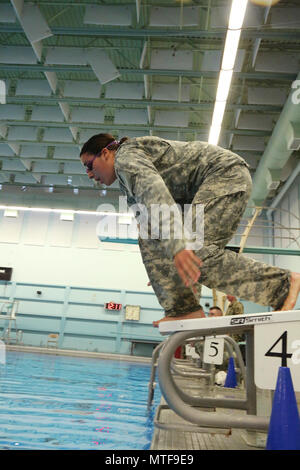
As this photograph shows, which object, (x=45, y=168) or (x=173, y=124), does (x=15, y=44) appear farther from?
(x=45, y=168)

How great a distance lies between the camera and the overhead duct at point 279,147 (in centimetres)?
697

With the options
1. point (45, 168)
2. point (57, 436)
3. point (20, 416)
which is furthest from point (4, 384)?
point (45, 168)

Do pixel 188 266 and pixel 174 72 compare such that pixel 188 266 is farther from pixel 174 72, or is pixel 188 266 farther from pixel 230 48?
pixel 174 72

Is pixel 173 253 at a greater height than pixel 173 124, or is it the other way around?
pixel 173 124

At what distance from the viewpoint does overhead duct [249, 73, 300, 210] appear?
6.97m

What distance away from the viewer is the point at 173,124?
896 centimetres

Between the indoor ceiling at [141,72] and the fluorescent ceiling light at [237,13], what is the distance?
75 centimetres

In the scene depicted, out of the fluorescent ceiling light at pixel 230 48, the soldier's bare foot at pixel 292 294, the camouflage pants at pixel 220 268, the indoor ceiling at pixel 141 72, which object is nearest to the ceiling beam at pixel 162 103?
the indoor ceiling at pixel 141 72

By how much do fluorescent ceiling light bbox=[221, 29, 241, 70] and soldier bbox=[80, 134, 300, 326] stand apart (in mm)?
4172

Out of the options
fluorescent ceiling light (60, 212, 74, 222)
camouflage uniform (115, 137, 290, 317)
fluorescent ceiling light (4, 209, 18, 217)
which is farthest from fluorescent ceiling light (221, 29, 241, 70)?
fluorescent ceiling light (4, 209, 18, 217)

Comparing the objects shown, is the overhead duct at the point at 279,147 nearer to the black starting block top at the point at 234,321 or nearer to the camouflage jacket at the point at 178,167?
the camouflage jacket at the point at 178,167

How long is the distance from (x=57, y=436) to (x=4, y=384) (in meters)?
2.68

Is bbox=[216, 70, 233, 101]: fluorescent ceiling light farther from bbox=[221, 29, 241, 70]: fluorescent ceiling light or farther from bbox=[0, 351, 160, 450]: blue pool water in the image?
bbox=[0, 351, 160, 450]: blue pool water

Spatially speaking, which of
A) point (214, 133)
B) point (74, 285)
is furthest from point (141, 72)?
point (74, 285)
